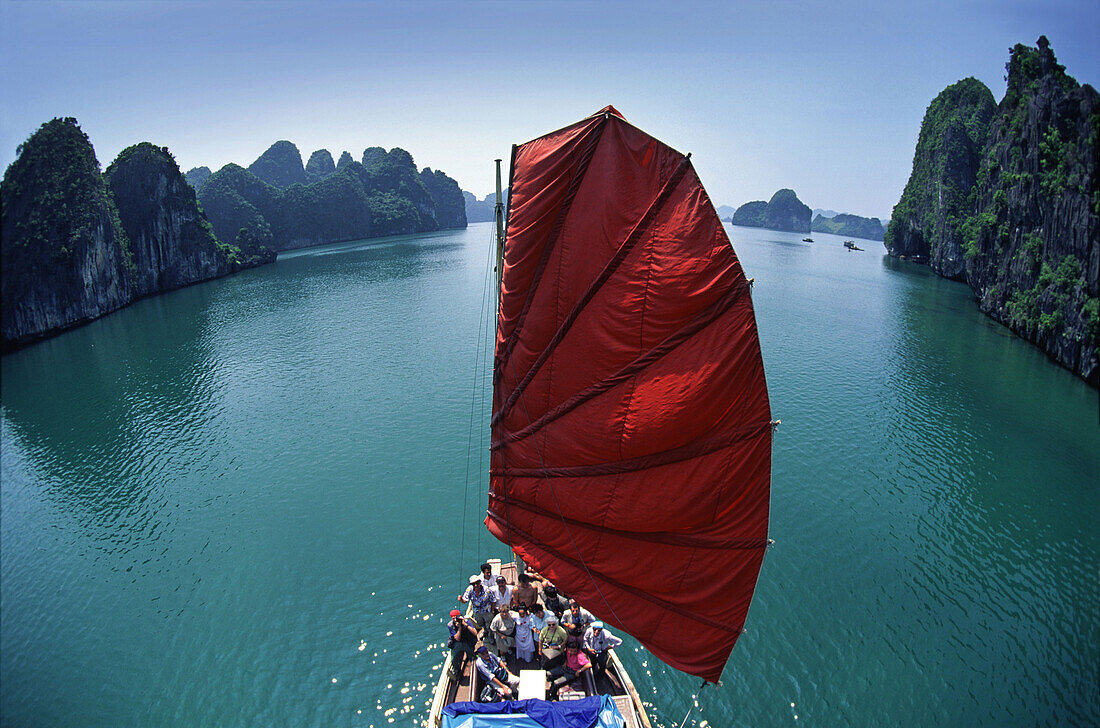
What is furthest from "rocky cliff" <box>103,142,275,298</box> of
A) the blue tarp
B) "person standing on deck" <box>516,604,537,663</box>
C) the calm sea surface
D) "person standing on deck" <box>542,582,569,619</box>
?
the blue tarp

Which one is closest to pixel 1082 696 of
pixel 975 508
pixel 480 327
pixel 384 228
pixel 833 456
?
pixel 975 508

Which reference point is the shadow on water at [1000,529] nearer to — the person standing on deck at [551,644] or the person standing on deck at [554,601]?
the person standing on deck at [554,601]

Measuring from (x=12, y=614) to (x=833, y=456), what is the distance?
101ft

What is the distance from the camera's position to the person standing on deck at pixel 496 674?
989 centimetres

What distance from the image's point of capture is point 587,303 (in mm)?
8227

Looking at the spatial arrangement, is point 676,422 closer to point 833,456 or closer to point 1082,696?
point 1082,696

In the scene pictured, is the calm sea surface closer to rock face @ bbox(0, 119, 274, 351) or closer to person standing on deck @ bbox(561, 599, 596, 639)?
person standing on deck @ bbox(561, 599, 596, 639)

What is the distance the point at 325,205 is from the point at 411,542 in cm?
14364

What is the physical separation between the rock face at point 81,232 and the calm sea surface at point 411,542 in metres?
14.6

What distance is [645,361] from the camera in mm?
7871

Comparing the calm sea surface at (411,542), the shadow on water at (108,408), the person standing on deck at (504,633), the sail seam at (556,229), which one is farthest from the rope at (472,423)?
the shadow on water at (108,408)

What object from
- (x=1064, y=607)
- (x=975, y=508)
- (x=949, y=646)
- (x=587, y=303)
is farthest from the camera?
(x=975, y=508)

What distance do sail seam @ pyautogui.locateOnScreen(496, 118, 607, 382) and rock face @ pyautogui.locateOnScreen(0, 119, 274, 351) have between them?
56762 mm

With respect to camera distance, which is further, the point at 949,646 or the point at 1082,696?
the point at 949,646
